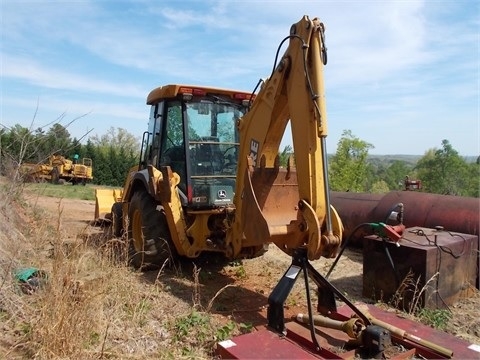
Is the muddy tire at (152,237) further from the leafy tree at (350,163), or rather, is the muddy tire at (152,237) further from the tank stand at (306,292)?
the leafy tree at (350,163)

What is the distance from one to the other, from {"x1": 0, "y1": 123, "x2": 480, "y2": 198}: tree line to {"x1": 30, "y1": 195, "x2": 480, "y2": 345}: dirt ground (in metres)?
0.71

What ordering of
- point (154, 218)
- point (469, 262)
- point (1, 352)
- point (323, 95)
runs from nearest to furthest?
1. point (1, 352)
2. point (323, 95)
3. point (469, 262)
4. point (154, 218)

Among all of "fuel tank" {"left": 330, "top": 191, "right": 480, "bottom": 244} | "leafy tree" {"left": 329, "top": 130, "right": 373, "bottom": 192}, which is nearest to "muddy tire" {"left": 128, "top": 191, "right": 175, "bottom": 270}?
"fuel tank" {"left": 330, "top": 191, "right": 480, "bottom": 244}

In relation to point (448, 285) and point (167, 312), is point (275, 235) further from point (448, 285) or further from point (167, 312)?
point (448, 285)

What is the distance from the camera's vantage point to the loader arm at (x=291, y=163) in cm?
415

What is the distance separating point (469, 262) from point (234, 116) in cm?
372

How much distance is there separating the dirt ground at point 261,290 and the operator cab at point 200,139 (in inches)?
43.7

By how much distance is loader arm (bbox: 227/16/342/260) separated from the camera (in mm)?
4148

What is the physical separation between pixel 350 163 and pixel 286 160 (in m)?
25.4

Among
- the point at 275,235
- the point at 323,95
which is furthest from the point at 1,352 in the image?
the point at 323,95

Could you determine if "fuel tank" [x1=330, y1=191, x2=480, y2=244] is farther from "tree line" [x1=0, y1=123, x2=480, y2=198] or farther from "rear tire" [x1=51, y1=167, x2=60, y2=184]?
"rear tire" [x1=51, y1=167, x2=60, y2=184]

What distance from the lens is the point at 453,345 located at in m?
3.45

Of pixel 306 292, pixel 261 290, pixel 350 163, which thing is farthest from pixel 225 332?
pixel 350 163

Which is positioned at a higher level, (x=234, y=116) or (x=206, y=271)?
(x=234, y=116)
